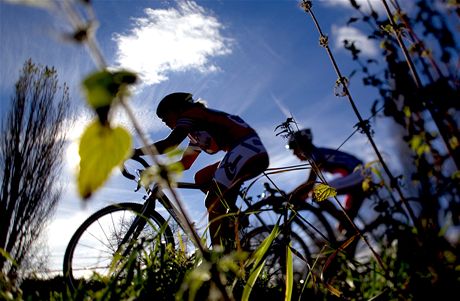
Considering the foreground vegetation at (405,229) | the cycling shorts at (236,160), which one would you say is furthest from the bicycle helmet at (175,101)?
the foreground vegetation at (405,229)

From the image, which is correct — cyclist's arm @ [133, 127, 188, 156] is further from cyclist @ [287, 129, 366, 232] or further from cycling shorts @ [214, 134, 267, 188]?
cyclist @ [287, 129, 366, 232]

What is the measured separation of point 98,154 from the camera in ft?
1.01

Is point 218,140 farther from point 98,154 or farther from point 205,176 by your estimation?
point 98,154

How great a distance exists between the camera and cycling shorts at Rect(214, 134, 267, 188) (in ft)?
9.30

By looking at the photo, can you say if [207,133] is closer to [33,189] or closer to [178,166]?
[178,166]

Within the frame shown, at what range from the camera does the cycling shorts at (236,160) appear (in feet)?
9.30

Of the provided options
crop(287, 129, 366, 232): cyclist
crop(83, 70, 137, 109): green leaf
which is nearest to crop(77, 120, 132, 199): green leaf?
crop(83, 70, 137, 109): green leaf

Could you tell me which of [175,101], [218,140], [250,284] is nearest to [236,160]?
[218,140]

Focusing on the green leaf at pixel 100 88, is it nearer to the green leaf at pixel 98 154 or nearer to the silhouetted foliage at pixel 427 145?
the green leaf at pixel 98 154

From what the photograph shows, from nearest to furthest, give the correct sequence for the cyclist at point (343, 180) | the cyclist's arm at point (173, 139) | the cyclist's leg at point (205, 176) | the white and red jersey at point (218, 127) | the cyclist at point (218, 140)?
the cyclist's arm at point (173, 139), the cyclist at point (218, 140), the white and red jersey at point (218, 127), the cyclist at point (343, 180), the cyclist's leg at point (205, 176)

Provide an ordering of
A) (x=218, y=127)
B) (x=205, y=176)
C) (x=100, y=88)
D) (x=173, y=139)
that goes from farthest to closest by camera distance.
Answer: (x=205, y=176) < (x=218, y=127) < (x=173, y=139) < (x=100, y=88)

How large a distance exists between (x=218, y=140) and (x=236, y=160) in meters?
0.28

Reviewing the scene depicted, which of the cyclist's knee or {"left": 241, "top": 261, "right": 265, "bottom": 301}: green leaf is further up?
the cyclist's knee

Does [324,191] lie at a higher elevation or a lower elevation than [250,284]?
higher
